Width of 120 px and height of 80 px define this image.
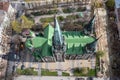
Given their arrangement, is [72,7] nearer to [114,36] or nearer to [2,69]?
[114,36]

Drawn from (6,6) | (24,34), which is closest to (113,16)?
(24,34)

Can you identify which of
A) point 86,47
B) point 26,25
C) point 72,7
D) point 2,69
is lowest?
point 2,69

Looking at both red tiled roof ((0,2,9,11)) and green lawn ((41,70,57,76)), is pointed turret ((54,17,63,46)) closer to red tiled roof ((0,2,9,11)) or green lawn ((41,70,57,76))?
green lawn ((41,70,57,76))

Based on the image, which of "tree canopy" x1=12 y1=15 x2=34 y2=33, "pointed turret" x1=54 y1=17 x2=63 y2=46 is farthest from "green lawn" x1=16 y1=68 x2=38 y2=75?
"pointed turret" x1=54 y1=17 x2=63 y2=46

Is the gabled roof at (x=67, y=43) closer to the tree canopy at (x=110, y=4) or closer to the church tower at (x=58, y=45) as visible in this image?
the church tower at (x=58, y=45)

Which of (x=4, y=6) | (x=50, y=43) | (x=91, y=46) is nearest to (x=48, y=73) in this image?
(x=50, y=43)

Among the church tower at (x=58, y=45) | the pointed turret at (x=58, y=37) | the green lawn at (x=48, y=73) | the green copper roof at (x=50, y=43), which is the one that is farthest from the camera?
the green lawn at (x=48, y=73)

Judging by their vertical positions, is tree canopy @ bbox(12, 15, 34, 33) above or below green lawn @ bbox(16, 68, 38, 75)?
above

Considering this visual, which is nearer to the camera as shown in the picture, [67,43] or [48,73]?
[67,43]

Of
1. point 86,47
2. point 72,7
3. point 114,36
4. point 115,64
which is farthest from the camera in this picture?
point 72,7

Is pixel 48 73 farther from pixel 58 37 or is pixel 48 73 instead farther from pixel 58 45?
pixel 58 37

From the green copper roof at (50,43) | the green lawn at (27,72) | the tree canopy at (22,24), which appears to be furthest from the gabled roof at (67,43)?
Result: the tree canopy at (22,24)
